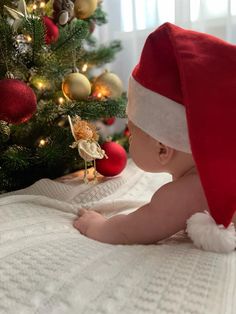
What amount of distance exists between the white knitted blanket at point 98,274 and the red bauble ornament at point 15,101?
0.20m

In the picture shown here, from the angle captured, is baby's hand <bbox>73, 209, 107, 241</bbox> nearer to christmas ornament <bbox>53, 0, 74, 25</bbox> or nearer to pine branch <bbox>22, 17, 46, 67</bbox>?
pine branch <bbox>22, 17, 46, 67</bbox>

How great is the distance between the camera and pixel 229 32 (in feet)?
4.98

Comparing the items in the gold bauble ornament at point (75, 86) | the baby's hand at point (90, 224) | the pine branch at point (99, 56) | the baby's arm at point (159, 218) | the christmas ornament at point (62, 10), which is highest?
the christmas ornament at point (62, 10)

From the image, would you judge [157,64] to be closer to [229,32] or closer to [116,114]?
[116,114]

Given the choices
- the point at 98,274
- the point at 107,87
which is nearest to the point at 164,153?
the point at 98,274

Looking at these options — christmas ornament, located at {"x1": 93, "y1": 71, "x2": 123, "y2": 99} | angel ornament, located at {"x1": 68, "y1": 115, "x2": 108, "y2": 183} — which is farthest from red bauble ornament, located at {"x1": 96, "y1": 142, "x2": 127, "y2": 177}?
christmas ornament, located at {"x1": 93, "y1": 71, "x2": 123, "y2": 99}

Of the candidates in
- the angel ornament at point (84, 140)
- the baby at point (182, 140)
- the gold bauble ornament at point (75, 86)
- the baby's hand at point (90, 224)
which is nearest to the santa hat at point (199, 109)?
the baby at point (182, 140)

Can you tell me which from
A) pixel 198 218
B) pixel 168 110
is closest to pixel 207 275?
pixel 198 218

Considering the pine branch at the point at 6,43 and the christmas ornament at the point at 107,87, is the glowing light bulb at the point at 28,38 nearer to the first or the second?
the pine branch at the point at 6,43

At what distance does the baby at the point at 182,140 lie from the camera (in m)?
0.64

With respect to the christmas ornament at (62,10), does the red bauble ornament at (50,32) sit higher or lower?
lower

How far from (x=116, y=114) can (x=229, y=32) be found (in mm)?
637

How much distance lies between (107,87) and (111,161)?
300mm

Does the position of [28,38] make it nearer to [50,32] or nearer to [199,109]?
[50,32]
